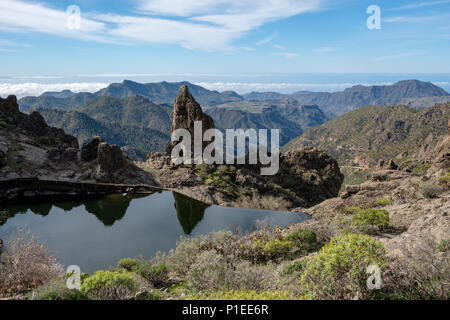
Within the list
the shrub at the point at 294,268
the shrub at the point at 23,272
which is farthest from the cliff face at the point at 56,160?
the shrub at the point at 294,268

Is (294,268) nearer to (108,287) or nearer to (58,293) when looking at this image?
(108,287)

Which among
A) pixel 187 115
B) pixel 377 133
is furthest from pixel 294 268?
pixel 377 133

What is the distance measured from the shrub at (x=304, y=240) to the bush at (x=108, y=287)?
8476mm

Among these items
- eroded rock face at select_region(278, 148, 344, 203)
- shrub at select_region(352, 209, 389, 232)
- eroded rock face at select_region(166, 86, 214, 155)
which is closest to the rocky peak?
eroded rock face at select_region(166, 86, 214, 155)

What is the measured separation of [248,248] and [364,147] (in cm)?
14716

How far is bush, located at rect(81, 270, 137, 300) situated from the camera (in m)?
9.27

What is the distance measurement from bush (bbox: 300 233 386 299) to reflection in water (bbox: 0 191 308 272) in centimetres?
Result: 1298

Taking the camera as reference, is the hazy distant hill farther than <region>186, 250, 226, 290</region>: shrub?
Yes

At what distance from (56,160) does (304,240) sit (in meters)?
32.7

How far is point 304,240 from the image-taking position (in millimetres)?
14781

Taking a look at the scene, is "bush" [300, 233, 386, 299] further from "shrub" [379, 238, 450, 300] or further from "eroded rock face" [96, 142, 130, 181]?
"eroded rock face" [96, 142, 130, 181]

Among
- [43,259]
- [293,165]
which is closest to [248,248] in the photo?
[43,259]

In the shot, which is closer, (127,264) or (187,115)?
(127,264)
